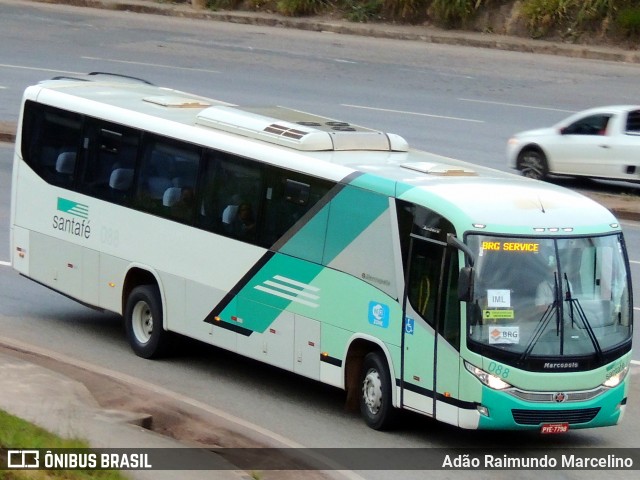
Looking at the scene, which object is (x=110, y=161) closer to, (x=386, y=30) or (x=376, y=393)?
(x=376, y=393)

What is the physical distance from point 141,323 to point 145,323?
0.05 m

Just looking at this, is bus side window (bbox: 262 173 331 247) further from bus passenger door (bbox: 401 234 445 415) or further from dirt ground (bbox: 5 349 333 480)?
dirt ground (bbox: 5 349 333 480)

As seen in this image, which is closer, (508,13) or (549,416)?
(549,416)

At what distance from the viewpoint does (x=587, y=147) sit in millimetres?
23547

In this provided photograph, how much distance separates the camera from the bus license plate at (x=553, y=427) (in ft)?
36.6

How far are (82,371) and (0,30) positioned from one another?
2642cm

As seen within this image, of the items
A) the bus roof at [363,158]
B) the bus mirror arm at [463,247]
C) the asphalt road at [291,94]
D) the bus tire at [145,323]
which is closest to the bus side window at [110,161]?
the bus roof at [363,158]

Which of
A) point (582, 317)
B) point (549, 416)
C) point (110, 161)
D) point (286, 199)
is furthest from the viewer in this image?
point (110, 161)

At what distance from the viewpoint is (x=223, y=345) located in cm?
1359

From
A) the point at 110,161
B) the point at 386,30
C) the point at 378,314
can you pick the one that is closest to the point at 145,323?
the point at 110,161

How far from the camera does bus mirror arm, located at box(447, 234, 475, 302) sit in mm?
10969

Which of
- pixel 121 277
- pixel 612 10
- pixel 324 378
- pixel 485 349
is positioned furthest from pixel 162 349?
pixel 612 10

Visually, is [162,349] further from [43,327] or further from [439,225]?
[439,225]

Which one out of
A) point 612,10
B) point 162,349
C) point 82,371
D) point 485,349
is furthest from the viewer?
point 612,10
